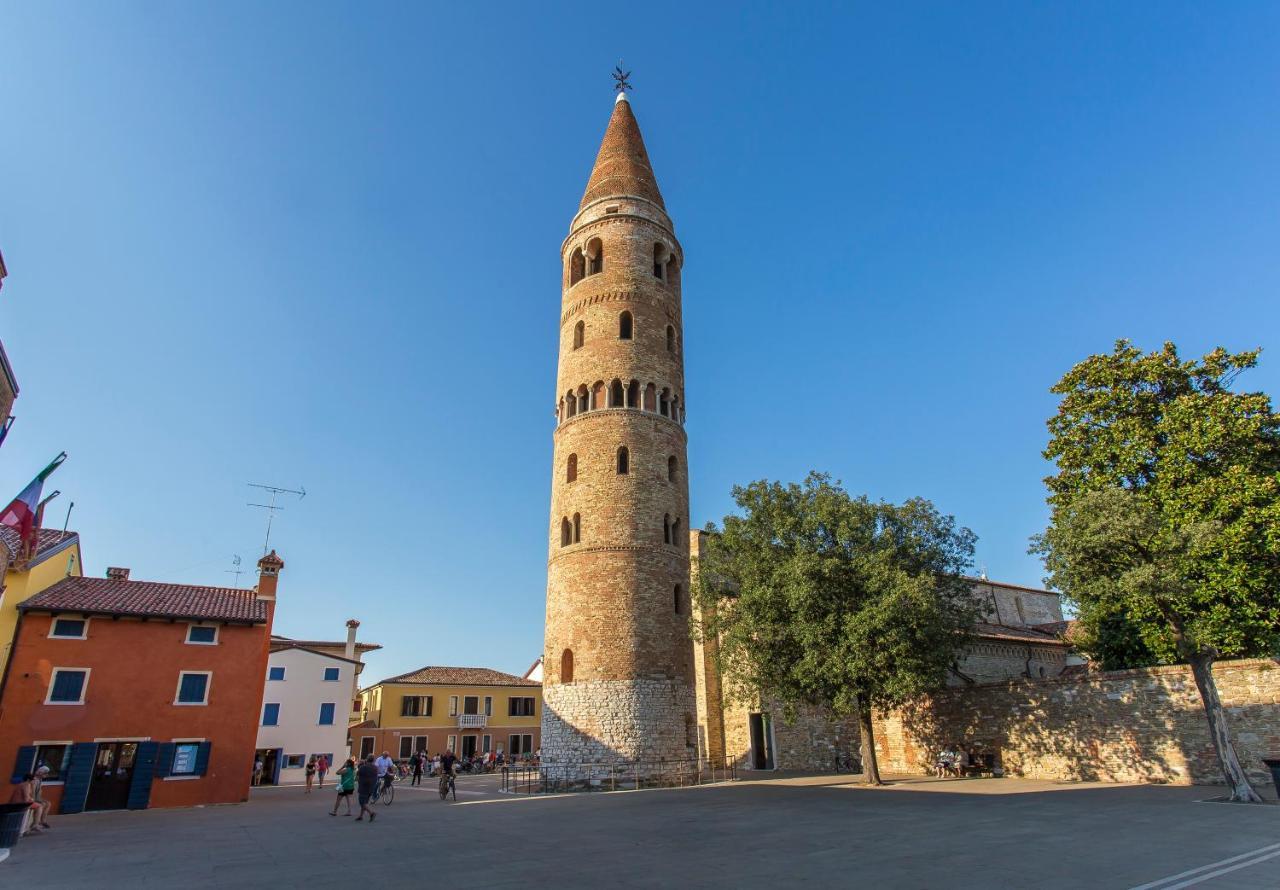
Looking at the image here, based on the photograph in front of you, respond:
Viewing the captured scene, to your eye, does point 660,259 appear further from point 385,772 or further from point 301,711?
point 301,711

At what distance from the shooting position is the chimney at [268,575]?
1073 inches

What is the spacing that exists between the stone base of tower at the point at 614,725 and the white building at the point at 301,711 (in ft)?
57.8

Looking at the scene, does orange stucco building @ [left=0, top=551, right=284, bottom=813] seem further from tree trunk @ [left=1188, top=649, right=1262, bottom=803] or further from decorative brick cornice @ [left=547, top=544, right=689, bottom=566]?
tree trunk @ [left=1188, top=649, right=1262, bottom=803]

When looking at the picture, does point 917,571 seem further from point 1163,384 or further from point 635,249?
point 635,249

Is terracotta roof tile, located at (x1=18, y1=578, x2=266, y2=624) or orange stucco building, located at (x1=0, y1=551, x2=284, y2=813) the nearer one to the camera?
orange stucco building, located at (x1=0, y1=551, x2=284, y2=813)

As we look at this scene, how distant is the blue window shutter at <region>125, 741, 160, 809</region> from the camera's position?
72.5ft

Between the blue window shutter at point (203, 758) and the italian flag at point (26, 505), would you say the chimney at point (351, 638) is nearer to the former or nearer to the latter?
the blue window shutter at point (203, 758)

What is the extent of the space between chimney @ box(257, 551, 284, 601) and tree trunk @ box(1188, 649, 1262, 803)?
96.7 ft

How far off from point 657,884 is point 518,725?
151 feet

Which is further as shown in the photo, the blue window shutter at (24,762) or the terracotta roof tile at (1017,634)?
the terracotta roof tile at (1017,634)

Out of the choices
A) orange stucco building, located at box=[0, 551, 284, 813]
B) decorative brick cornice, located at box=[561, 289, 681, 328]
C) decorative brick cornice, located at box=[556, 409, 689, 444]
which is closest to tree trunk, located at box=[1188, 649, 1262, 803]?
decorative brick cornice, located at box=[556, 409, 689, 444]

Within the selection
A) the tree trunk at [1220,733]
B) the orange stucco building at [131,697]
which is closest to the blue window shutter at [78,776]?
the orange stucco building at [131,697]

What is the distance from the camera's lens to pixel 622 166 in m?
34.6

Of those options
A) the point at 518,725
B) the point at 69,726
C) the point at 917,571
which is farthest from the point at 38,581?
the point at 518,725
